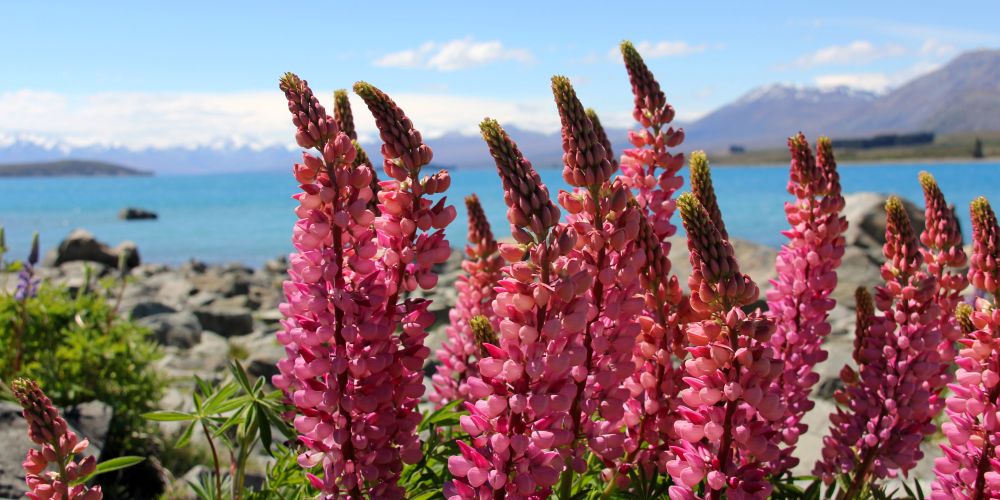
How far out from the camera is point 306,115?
2.50m

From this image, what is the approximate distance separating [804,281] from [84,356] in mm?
5716

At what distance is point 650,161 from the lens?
3.54m

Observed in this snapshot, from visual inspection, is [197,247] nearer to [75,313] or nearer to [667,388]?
[75,313]

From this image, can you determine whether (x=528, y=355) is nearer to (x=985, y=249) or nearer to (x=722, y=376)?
(x=722, y=376)

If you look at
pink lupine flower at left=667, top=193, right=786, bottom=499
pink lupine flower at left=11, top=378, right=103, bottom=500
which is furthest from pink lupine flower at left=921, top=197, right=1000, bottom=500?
pink lupine flower at left=11, top=378, right=103, bottom=500

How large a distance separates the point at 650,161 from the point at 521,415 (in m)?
1.59

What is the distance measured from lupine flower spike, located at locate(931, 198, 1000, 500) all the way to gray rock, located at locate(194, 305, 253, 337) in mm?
16247

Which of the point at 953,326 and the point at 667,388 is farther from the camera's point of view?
the point at 953,326

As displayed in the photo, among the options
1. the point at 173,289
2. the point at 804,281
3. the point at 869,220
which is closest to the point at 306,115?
the point at 804,281

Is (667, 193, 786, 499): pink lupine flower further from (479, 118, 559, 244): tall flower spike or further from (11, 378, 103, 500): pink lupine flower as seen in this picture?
(11, 378, 103, 500): pink lupine flower

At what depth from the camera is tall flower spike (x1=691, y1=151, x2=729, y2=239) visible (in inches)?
118

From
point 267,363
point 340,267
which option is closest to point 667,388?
point 340,267

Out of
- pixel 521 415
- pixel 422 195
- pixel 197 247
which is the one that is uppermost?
pixel 422 195

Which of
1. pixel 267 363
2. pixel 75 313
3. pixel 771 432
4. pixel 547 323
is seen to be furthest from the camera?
pixel 267 363
